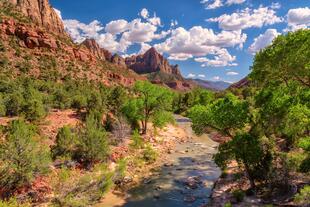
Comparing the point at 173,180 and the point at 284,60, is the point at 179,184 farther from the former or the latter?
the point at 284,60

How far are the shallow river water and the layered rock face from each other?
148255mm

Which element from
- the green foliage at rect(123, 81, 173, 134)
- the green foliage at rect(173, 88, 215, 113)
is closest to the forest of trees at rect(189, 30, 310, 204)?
the green foliage at rect(123, 81, 173, 134)

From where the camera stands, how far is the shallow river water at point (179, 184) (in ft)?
67.9

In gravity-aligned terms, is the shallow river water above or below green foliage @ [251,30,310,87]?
below

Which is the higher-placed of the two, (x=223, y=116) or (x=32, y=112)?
(x=223, y=116)

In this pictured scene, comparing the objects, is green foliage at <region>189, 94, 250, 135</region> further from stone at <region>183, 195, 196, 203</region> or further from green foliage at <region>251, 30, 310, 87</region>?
stone at <region>183, 195, 196, 203</region>

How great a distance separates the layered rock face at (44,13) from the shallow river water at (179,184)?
14825cm

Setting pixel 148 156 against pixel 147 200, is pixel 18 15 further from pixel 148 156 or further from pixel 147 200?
pixel 147 200

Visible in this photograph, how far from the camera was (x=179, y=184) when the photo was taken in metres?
24.4

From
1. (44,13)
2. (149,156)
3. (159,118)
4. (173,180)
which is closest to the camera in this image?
(173,180)

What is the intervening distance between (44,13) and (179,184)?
178 metres

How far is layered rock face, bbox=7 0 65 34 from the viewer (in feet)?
521

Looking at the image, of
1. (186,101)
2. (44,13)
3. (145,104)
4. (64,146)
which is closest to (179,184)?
(64,146)

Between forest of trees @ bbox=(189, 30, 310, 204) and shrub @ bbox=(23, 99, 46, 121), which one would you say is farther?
shrub @ bbox=(23, 99, 46, 121)
